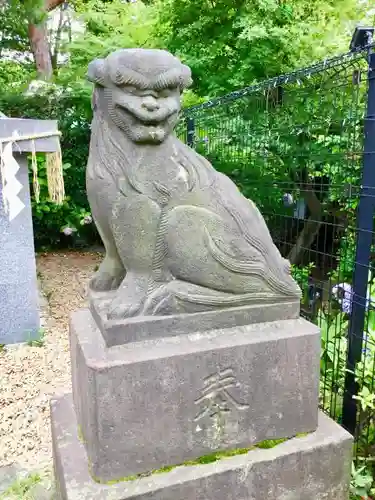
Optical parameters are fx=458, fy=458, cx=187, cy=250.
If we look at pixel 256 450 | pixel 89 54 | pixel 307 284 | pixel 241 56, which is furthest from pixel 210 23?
pixel 256 450

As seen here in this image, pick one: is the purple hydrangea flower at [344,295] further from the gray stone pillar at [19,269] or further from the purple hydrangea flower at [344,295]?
the gray stone pillar at [19,269]

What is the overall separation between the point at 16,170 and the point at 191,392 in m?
2.57

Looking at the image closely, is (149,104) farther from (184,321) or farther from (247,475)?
(247,475)

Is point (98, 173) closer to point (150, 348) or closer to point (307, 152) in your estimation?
point (150, 348)

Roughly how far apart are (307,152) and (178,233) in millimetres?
1878

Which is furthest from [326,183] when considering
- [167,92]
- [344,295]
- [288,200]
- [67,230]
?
[67,230]

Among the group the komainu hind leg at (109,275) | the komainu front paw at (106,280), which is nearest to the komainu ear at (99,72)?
the komainu hind leg at (109,275)

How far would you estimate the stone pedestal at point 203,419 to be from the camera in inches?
66.4

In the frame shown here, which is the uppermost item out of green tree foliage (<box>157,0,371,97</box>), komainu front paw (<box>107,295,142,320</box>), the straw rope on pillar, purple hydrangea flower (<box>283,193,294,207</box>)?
green tree foliage (<box>157,0,371,97</box>)

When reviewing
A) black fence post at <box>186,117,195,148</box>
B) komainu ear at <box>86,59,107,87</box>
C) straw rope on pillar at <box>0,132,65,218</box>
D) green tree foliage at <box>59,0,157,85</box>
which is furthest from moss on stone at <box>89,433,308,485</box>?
green tree foliage at <box>59,0,157,85</box>

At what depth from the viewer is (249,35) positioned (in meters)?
6.62

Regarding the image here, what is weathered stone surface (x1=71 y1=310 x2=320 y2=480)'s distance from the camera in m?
1.68

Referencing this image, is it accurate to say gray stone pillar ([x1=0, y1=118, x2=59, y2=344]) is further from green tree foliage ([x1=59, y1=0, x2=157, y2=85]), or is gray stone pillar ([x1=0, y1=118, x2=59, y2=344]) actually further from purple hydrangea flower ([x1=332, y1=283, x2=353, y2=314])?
green tree foliage ([x1=59, y1=0, x2=157, y2=85])

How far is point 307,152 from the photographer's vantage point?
3.32 metres
